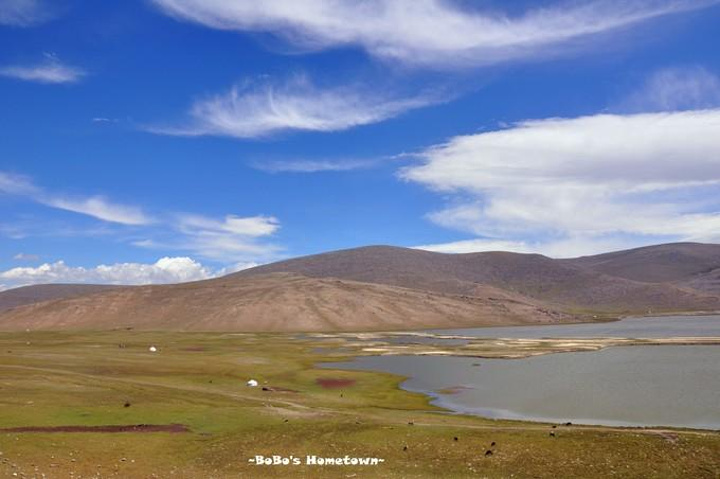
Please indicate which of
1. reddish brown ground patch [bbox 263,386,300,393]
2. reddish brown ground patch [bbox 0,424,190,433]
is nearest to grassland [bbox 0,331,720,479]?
reddish brown ground patch [bbox 0,424,190,433]

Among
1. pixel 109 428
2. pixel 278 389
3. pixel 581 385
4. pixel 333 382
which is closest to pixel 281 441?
pixel 109 428

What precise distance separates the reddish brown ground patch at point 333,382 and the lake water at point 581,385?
7.86 metres

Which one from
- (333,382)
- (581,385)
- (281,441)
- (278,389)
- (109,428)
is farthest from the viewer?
(333,382)

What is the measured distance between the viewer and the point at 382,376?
8588cm

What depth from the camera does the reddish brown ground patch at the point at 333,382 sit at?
2901 inches

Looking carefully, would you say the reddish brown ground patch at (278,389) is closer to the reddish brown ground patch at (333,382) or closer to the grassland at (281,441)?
the reddish brown ground patch at (333,382)

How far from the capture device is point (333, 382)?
7712cm

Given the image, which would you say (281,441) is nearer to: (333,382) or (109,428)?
(109,428)

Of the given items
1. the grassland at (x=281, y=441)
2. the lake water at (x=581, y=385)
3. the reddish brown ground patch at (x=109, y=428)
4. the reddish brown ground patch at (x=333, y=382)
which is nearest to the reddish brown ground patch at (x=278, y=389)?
the reddish brown ground patch at (x=333, y=382)

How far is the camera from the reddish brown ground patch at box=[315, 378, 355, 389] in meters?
73.7

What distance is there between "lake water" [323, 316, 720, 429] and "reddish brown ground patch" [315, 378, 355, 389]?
7.86 m

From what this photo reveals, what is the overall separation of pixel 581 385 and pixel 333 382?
29459 millimetres

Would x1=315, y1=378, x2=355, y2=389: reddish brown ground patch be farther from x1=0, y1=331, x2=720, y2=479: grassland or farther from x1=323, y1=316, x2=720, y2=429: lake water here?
x1=0, y1=331, x2=720, y2=479: grassland

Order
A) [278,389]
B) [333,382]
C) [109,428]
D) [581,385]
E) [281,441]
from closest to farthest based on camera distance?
1. [281,441]
2. [109,428]
3. [278,389]
4. [581,385]
5. [333,382]
